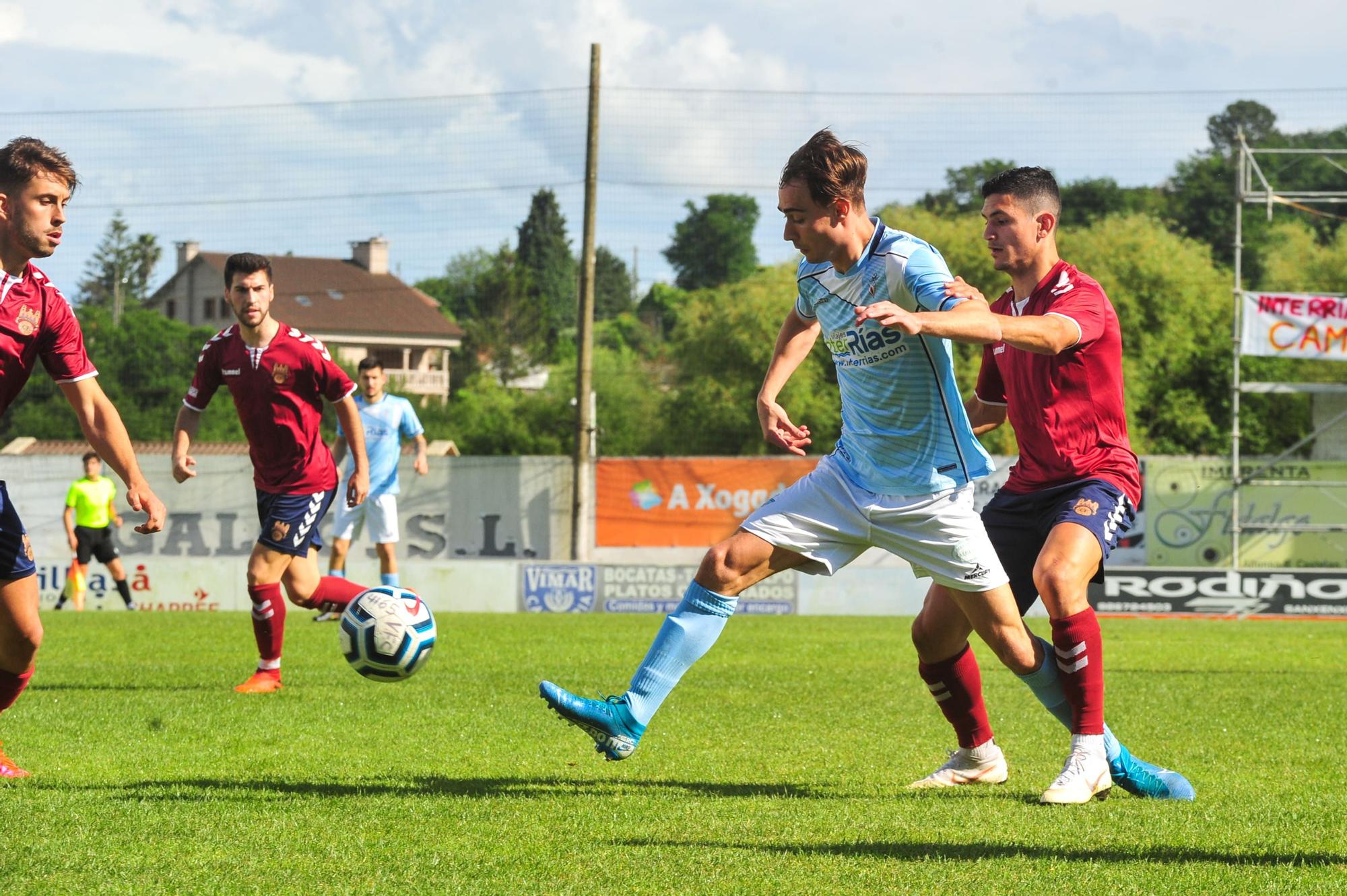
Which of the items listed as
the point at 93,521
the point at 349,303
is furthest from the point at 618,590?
the point at 349,303

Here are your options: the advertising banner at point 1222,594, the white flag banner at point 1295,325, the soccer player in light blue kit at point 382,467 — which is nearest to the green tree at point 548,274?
the white flag banner at point 1295,325

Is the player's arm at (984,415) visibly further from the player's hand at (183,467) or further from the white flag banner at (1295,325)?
the white flag banner at (1295,325)

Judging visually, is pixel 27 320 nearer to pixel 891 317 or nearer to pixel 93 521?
pixel 891 317

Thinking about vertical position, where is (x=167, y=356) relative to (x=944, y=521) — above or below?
above

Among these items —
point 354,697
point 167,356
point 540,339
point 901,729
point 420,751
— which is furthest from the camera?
point 540,339

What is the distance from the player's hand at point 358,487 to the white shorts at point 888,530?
4.16 metres

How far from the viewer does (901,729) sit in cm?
754

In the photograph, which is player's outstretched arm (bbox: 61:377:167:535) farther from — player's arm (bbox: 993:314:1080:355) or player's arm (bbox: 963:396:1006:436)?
player's arm (bbox: 963:396:1006:436)

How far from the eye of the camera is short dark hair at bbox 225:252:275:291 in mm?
8469

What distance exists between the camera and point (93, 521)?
18859mm

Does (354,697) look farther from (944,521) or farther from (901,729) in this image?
(944,521)

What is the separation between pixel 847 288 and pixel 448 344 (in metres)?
60.7

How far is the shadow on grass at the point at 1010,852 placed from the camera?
438 centimetres

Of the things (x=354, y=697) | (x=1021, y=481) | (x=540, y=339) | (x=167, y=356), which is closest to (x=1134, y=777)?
(x=1021, y=481)
